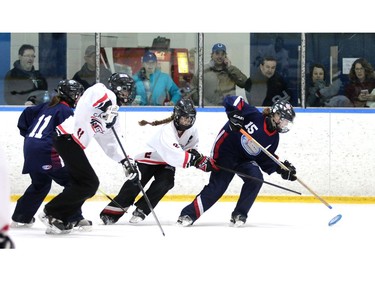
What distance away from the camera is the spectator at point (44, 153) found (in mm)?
6105

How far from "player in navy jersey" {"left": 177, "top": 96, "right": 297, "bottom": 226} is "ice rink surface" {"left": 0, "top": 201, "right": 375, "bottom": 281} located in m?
0.13

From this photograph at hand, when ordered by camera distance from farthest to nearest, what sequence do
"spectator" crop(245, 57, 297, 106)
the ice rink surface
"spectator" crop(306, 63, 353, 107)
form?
"spectator" crop(245, 57, 297, 106) < "spectator" crop(306, 63, 353, 107) < the ice rink surface

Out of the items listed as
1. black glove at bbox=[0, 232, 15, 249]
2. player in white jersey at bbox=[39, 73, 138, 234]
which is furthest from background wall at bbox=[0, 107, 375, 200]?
black glove at bbox=[0, 232, 15, 249]

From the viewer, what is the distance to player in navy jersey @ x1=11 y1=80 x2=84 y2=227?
6.11 m

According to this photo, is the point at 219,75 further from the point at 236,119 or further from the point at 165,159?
the point at 165,159

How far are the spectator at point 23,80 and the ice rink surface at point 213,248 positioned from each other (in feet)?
4.40

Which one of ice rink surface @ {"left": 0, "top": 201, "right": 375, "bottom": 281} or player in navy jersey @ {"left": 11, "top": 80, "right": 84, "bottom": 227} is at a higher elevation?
player in navy jersey @ {"left": 11, "top": 80, "right": 84, "bottom": 227}

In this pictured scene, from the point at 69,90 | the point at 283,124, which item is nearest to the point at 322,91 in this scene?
the point at 283,124

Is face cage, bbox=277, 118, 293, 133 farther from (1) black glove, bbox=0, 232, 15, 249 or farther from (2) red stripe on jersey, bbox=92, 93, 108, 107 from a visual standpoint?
(1) black glove, bbox=0, 232, 15, 249

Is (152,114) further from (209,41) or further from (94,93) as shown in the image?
(94,93)

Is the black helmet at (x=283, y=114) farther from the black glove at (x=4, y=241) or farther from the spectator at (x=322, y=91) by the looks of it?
the black glove at (x=4, y=241)

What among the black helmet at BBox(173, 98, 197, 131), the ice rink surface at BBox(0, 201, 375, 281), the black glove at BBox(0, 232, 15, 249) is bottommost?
the ice rink surface at BBox(0, 201, 375, 281)

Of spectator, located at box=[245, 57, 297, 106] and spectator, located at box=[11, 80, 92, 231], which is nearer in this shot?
spectator, located at box=[11, 80, 92, 231]

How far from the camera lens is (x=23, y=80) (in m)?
8.49
